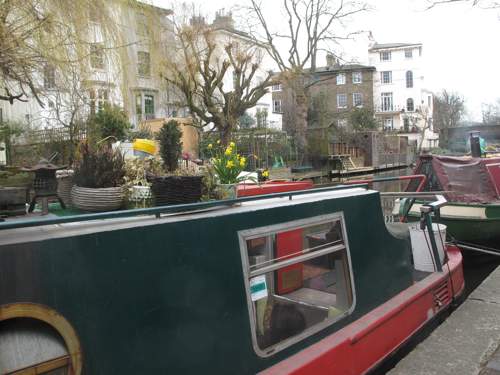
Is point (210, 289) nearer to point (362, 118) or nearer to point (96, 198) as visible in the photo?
point (96, 198)

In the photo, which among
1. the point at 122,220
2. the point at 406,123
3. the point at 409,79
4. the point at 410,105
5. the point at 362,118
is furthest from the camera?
the point at 409,79

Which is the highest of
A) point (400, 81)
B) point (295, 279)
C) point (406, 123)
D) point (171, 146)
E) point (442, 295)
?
point (400, 81)

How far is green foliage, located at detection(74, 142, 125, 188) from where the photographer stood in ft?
8.99

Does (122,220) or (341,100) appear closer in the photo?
(122,220)

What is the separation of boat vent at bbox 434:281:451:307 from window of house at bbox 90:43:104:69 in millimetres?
3686

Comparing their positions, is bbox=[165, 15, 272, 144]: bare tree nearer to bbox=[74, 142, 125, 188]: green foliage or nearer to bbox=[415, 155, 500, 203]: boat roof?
bbox=[415, 155, 500, 203]: boat roof

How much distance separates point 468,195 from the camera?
8.50 meters

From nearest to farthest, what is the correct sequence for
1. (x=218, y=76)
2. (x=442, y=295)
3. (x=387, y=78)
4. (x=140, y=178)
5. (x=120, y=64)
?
(x=140, y=178)
(x=120, y=64)
(x=442, y=295)
(x=218, y=76)
(x=387, y=78)

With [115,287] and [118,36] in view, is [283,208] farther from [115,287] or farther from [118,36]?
[118,36]

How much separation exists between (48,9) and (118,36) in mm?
580

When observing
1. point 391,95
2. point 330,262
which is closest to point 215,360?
point 330,262

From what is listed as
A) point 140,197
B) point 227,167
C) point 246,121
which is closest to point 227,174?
point 227,167

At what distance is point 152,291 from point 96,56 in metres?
2.44

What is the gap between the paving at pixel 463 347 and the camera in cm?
301
